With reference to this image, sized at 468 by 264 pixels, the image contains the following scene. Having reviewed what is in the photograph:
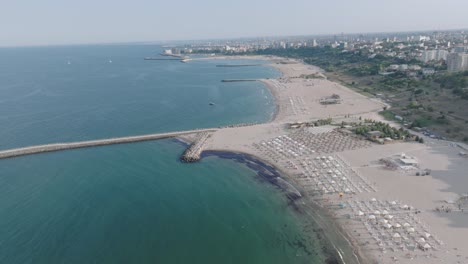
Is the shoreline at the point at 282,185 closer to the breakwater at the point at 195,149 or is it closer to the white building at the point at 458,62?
the breakwater at the point at 195,149

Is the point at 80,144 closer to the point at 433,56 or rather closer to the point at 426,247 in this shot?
the point at 426,247

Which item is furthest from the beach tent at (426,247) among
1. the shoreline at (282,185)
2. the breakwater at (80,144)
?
the breakwater at (80,144)

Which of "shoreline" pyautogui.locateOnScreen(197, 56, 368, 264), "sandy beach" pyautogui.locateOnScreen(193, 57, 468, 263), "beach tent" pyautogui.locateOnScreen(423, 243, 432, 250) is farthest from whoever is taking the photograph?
"sandy beach" pyautogui.locateOnScreen(193, 57, 468, 263)

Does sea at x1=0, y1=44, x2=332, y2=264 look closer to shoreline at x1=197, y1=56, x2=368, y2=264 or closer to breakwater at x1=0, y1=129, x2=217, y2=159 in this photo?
shoreline at x1=197, y1=56, x2=368, y2=264

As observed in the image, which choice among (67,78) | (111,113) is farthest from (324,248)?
(67,78)

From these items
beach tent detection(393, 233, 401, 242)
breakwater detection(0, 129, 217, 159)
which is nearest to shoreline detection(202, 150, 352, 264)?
beach tent detection(393, 233, 401, 242)

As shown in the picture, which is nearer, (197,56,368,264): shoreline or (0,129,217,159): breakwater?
(197,56,368,264): shoreline

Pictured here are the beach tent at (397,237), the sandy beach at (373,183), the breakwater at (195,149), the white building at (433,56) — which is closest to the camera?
the sandy beach at (373,183)

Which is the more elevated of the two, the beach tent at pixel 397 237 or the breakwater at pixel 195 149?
the breakwater at pixel 195 149
